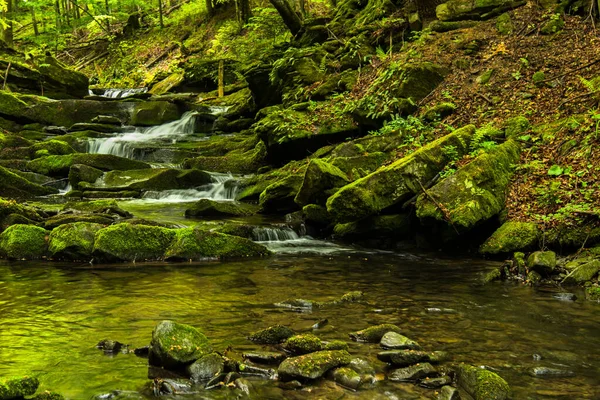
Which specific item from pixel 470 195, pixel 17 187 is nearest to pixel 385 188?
pixel 470 195

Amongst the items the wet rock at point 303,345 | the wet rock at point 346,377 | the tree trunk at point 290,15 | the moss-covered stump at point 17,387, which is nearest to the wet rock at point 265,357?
the wet rock at point 303,345

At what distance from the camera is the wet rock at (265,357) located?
4637 mm

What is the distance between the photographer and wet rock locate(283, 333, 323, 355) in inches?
187

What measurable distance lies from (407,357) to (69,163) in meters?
15.9

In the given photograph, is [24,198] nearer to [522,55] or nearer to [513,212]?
[513,212]

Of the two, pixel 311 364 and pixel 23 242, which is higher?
pixel 23 242

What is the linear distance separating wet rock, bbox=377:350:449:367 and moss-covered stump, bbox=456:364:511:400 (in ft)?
1.24

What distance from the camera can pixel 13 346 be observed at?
5.05 m

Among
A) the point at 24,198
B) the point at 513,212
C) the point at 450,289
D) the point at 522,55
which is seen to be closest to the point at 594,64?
the point at 522,55

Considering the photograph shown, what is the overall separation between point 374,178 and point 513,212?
2.77 metres

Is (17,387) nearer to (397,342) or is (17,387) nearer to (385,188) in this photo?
(397,342)

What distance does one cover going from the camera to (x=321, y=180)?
11.7 metres

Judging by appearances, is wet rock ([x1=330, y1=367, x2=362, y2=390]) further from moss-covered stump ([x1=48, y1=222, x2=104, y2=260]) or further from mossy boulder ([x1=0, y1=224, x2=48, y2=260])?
mossy boulder ([x1=0, y1=224, x2=48, y2=260])

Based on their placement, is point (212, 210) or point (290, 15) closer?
point (212, 210)
